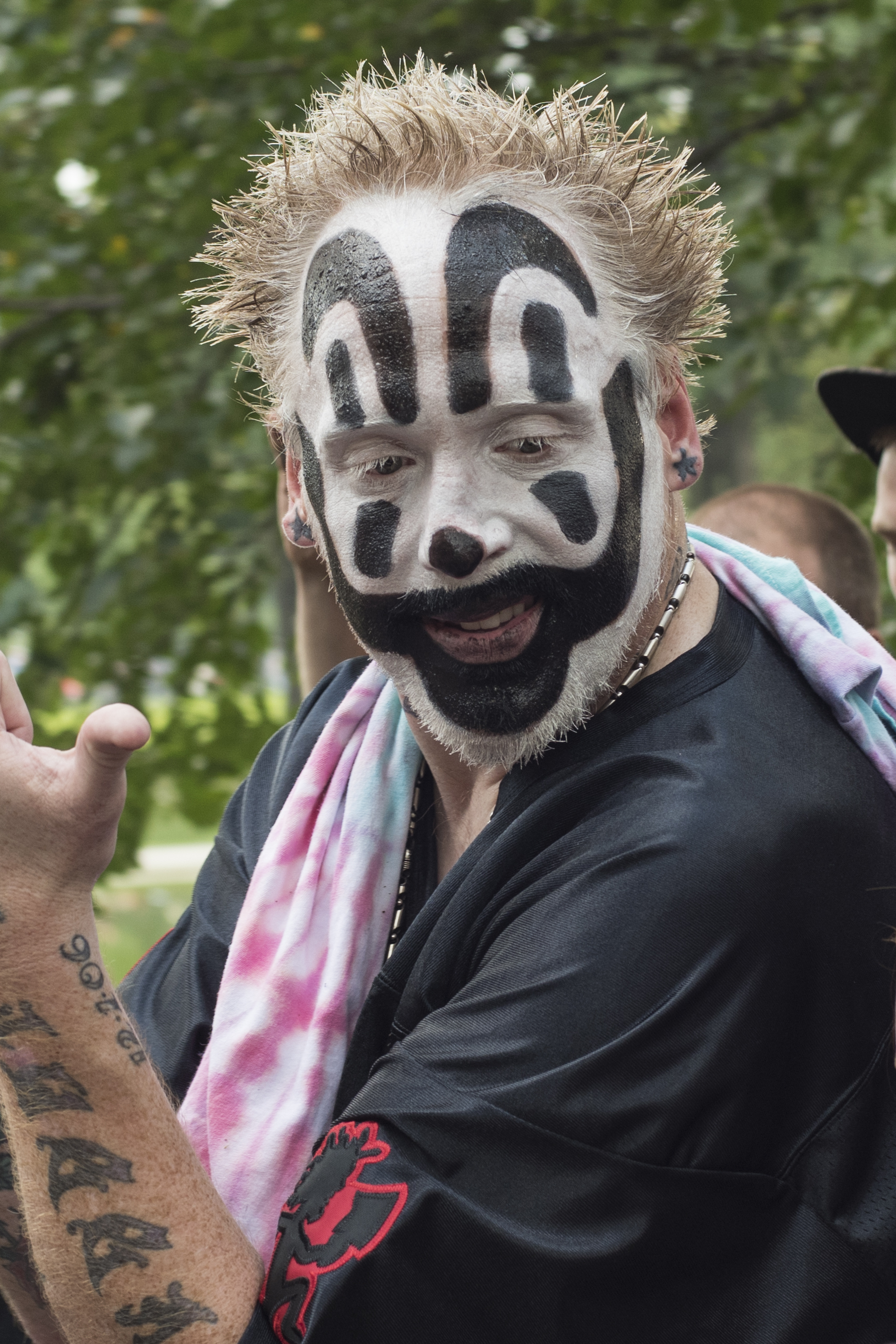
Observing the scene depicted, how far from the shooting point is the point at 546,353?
1.67 metres

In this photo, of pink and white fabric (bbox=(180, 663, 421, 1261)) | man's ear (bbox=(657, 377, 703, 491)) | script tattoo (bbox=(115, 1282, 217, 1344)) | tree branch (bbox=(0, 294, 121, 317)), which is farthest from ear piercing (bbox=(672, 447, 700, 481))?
tree branch (bbox=(0, 294, 121, 317))

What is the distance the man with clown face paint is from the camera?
1.41 meters

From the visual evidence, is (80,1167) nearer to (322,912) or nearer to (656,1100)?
(322,912)

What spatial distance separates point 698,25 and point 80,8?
1740 mm

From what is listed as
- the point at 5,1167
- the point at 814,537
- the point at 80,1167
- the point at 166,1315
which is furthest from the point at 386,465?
the point at 814,537

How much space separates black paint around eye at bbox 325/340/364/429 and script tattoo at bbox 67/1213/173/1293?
36.6 inches

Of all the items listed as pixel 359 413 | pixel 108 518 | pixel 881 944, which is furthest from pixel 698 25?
pixel 881 944

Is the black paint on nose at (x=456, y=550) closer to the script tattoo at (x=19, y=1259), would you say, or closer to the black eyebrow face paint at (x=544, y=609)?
the black eyebrow face paint at (x=544, y=609)

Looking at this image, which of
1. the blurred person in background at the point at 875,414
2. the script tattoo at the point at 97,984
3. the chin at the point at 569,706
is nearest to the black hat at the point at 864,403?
the blurred person in background at the point at 875,414

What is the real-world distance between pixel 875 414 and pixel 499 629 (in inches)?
30.3

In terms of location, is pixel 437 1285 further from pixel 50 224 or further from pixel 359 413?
pixel 50 224

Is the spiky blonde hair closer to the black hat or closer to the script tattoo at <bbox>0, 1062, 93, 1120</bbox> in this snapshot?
the black hat

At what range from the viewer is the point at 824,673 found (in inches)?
65.7

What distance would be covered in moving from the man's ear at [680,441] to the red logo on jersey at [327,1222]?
911 millimetres
